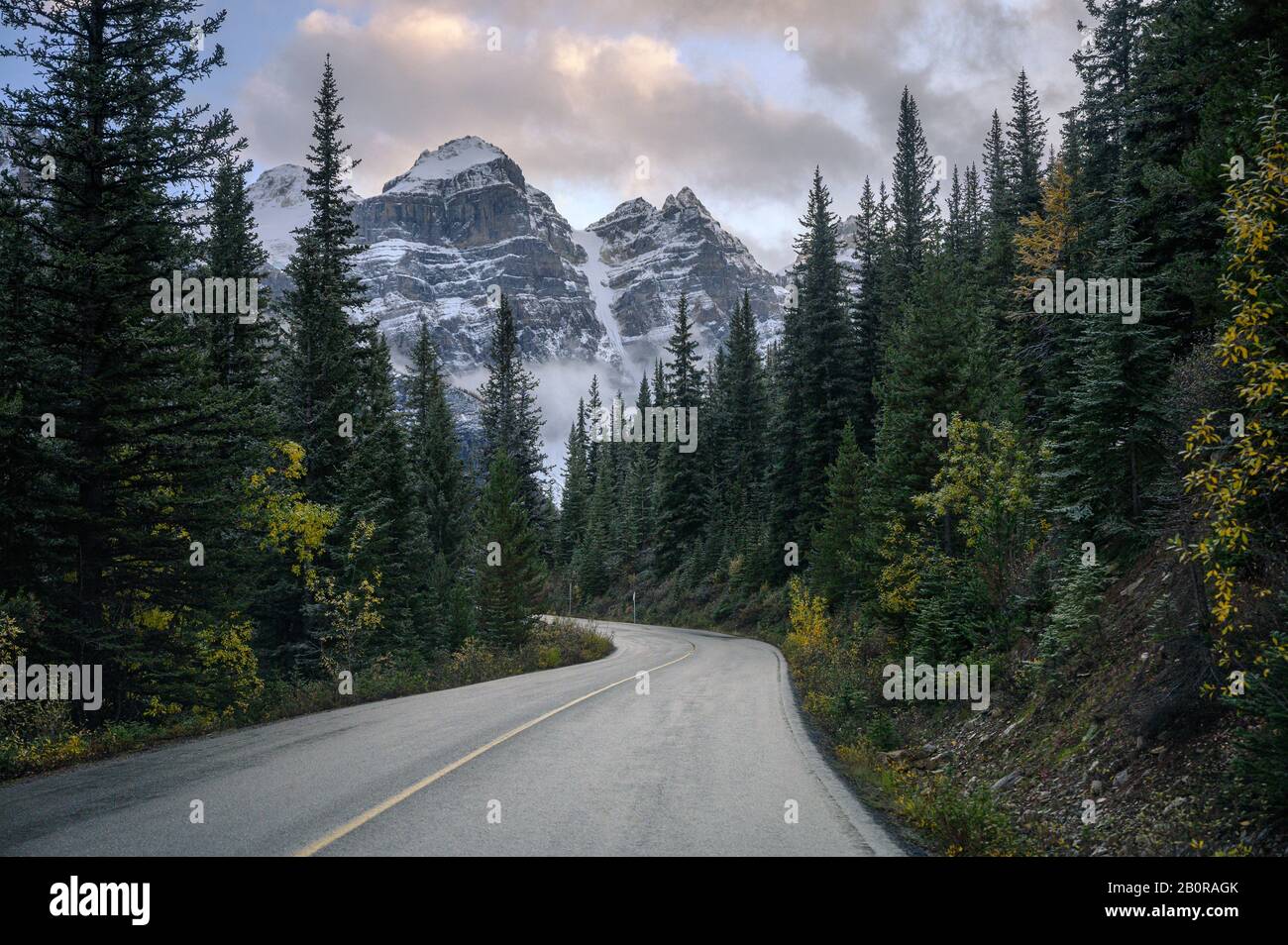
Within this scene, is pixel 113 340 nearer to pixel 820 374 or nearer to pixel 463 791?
pixel 463 791

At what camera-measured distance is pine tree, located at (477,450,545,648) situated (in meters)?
30.4

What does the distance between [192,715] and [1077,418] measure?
16.9 m

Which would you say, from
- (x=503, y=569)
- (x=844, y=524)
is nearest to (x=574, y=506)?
(x=503, y=569)

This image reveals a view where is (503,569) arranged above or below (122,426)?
below

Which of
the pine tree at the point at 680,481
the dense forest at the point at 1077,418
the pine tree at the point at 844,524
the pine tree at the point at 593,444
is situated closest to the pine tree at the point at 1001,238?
the dense forest at the point at 1077,418

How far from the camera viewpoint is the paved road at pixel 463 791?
5.67 meters

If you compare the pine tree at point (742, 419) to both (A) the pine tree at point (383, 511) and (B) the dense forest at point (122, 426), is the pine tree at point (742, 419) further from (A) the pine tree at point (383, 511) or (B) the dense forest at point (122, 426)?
(B) the dense forest at point (122, 426)

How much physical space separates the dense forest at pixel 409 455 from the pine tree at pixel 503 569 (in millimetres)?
171

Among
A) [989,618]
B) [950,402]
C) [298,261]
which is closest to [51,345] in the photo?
[298,261]

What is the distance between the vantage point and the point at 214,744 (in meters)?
10.0

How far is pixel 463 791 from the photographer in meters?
7.27
